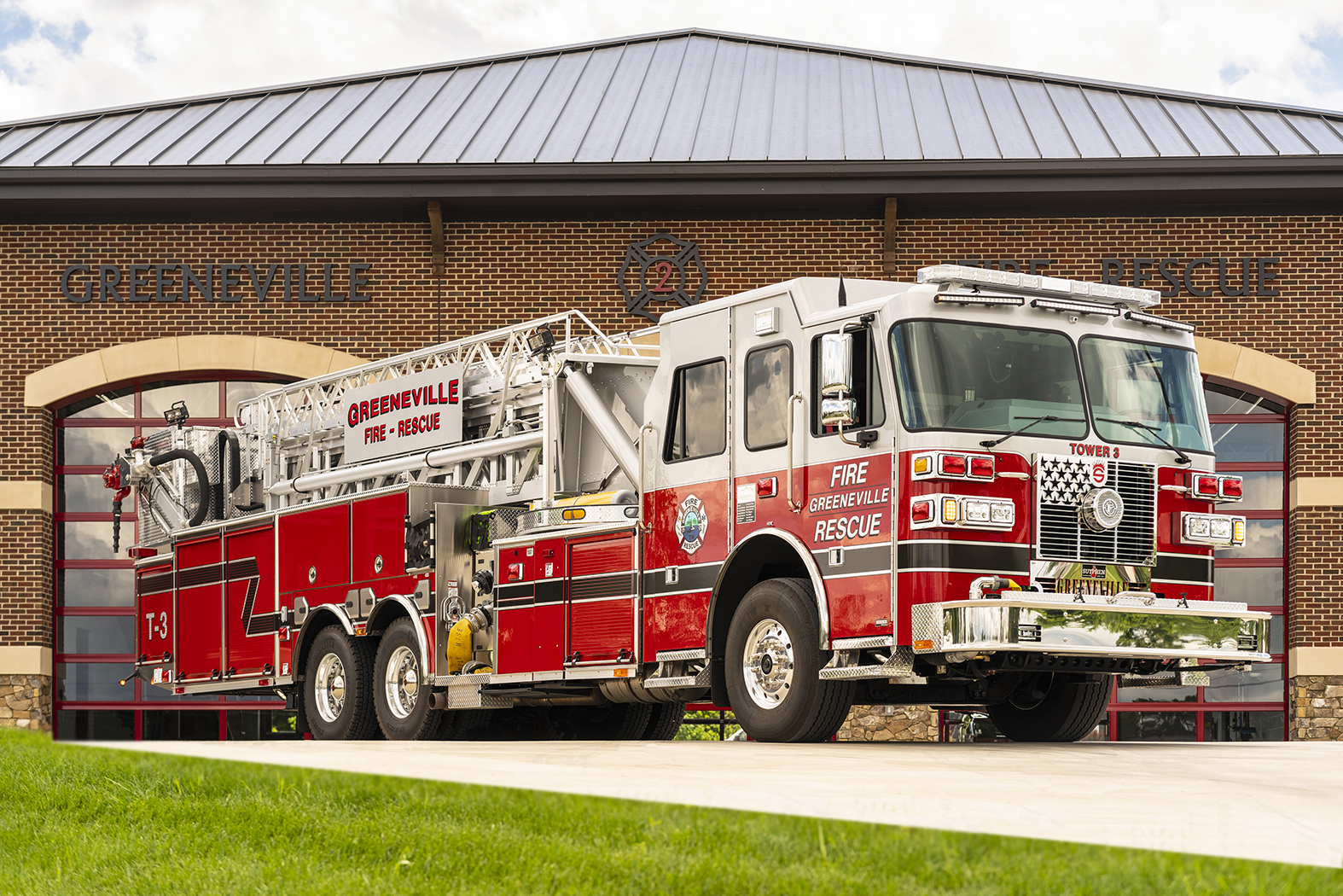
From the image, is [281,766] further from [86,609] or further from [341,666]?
[86,609]

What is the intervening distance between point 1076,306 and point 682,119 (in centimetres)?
1062

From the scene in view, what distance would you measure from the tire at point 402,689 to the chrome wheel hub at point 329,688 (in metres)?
0.48

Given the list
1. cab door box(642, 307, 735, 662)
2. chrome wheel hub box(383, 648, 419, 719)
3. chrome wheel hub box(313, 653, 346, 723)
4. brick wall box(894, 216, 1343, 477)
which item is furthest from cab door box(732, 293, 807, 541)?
brick wall box(894, 216, 1343, 477)

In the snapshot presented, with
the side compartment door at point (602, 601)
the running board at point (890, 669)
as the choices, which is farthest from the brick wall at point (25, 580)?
the running board at point (890, 669)

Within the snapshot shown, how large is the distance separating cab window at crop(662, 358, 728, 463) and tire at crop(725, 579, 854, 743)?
3.80 feet

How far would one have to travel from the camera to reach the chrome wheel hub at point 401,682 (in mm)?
12898

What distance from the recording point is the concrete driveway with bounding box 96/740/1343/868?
555cm

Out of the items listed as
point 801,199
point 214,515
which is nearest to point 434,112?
point 801,199

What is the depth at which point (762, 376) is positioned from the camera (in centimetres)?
1079

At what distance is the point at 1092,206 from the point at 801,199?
10.8 ft

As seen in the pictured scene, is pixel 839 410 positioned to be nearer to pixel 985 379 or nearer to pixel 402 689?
pixel 985 379

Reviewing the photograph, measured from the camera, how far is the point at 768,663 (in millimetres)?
10328

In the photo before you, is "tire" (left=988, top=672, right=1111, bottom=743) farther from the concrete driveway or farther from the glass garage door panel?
the glass garage door panel

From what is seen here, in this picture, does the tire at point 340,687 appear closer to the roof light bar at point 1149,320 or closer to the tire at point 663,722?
the tire at point 663,722
